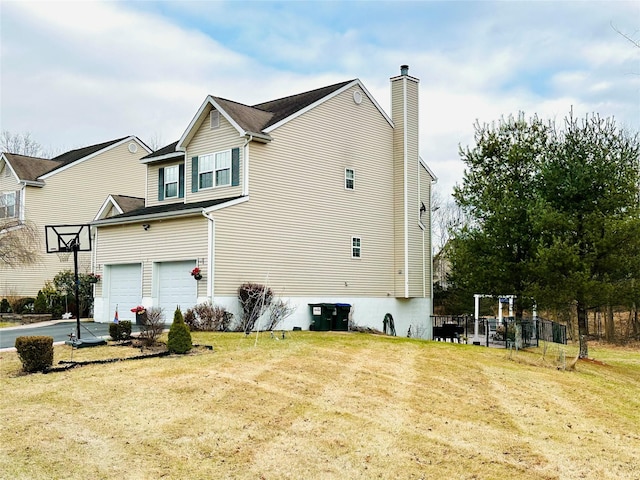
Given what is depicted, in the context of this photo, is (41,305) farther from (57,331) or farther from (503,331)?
(503,331)

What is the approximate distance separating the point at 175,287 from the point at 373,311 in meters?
7.89

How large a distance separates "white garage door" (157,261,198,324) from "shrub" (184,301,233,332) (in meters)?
0.95

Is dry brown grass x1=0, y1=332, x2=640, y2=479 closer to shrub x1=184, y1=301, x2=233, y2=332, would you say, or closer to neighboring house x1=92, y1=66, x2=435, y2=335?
shrub x1=184, y1=301, x2=233, y2=332

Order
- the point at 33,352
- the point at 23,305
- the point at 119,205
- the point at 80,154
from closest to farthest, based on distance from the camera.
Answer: the point at 33,352
the point at 119,205
the point at 23,305
the point at 80,154

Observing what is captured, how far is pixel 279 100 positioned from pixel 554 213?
11921 millimetres

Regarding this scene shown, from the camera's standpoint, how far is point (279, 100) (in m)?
27.2

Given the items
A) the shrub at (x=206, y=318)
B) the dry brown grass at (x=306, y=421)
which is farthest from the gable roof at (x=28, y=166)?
the dry brown grass at (x=306, y=421)

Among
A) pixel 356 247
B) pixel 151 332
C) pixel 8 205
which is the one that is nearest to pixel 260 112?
pixel 356 247

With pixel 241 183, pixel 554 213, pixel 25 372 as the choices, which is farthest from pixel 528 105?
pixel 25 372

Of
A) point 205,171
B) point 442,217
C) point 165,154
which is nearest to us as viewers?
point 205,171

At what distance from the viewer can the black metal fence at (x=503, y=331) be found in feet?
71.5

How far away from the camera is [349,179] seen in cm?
2536

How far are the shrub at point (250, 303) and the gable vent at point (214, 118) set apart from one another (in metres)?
5.92

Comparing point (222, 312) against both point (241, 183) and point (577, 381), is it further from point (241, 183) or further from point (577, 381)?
point (577, 381)
